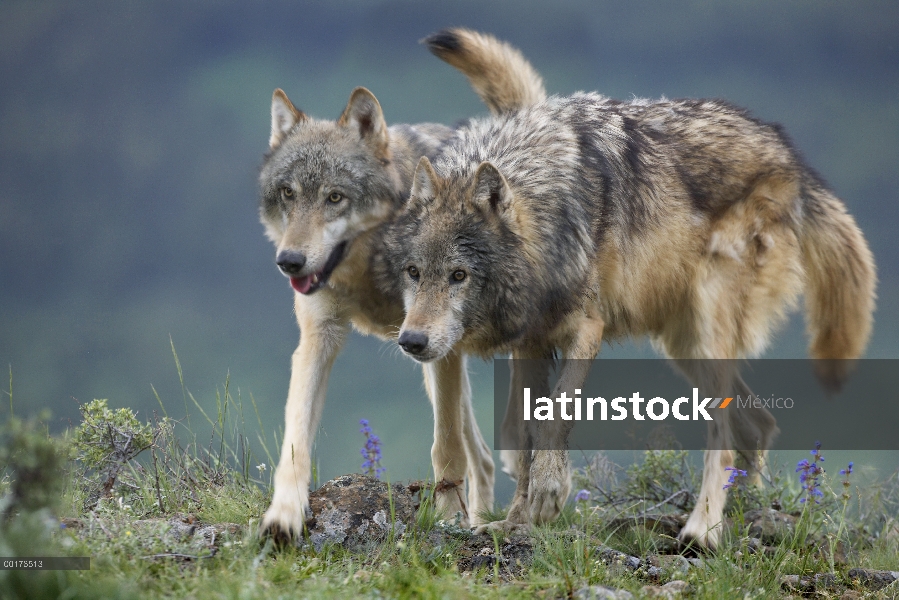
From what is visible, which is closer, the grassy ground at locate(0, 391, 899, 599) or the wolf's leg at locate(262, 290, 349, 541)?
the grassy ground at locate(0, 391, 899, 599)

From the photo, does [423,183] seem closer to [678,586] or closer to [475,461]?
[475,461]

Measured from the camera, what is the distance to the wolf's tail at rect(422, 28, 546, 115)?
5.44 metres

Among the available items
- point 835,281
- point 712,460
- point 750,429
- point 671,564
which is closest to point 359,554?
point 671,564

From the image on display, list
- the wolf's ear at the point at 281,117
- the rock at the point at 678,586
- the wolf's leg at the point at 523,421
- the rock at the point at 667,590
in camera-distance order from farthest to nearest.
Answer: the wolf's leg at the point at 523,421, the wolf's ear at the point at 281,117, the rock at the point at 678,586, the rock at the point at 667,590

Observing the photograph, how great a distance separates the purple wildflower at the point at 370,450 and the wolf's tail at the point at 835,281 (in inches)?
114

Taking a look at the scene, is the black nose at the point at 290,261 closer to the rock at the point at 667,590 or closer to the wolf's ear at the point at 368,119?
the wolf's ear at the point at 368,119

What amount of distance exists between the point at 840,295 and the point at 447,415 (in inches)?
106

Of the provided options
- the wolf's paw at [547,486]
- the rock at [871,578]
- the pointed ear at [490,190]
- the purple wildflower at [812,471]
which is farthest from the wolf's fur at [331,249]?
the rock at [871,578]

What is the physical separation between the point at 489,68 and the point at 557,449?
2470mm

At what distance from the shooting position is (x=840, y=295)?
5648 mm

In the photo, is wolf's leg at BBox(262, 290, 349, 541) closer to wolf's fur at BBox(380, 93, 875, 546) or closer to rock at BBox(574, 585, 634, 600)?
wolf's fur at BBox(380, 93, 875, 546)

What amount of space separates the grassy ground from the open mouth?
2.91ft

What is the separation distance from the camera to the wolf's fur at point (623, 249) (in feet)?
13.8

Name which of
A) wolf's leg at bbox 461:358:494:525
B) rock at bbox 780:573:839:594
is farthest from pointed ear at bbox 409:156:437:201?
rock at bbox 780:573:839:594
